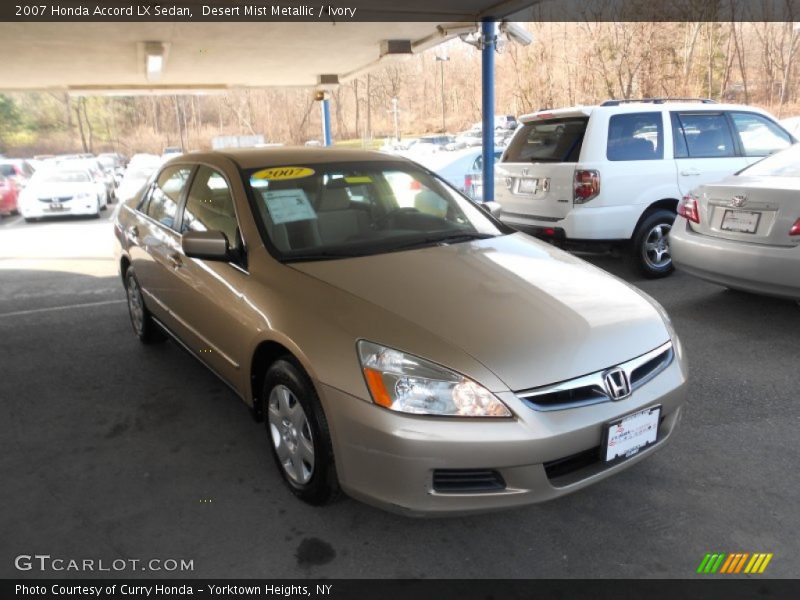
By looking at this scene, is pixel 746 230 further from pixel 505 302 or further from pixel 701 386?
pixel 505 302

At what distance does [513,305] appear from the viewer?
250 cm

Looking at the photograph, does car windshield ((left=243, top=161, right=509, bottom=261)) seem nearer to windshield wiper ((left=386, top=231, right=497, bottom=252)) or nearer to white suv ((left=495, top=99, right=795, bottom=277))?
windshield wiper ((left=386, top=231, right=497, bottom=252))

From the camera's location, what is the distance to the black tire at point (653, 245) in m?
6.27

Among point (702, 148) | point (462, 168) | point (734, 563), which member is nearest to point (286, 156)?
point (734, 563)

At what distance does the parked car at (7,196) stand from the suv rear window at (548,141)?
14375mm

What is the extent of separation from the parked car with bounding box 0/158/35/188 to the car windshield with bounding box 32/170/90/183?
191 cm

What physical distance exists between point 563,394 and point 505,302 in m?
0.52

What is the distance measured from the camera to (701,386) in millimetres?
3721

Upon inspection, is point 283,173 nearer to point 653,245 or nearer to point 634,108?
point 634,108

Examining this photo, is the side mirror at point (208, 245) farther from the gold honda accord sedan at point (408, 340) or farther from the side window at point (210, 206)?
the side window at point (210, 206)

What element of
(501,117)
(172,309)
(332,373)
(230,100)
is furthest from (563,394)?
(230,100)

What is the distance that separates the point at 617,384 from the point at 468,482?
67 centimetres

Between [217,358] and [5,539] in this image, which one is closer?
[5,539]

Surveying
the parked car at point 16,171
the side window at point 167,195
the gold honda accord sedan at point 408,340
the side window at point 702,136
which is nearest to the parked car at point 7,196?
the parked car at point 16,171
